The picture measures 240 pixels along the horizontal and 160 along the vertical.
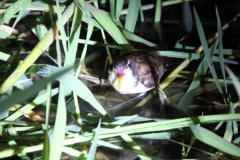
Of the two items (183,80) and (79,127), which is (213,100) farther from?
(79,127)

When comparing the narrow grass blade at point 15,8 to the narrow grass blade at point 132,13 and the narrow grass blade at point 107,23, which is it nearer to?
the narrow grass blade at point 107,23

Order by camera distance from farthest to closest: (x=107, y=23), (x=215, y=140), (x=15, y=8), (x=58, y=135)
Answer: (x=107, y=23) → (x=15, y=8) → (x=215, y=140) → (x=58, y=135)

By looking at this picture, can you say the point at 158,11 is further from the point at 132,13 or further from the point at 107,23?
the point at 107,23

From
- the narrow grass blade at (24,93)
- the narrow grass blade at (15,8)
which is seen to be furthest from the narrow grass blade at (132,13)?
the narrow grass blade at (24,93)

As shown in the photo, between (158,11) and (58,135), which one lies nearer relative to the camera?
(58,135)

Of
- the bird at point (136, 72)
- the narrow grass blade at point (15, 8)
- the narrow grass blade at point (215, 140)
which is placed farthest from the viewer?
the bird at point (136, 72)

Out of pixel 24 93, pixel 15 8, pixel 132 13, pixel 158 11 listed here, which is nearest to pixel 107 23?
pixel 132 13

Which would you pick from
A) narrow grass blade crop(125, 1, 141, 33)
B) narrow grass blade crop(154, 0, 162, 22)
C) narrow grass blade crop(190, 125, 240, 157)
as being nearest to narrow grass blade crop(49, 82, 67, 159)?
narrow grass blade crop(190, 125, 240, 157)

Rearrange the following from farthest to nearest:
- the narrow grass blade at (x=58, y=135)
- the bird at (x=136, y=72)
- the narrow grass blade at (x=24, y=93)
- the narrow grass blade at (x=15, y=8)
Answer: the bird at (x=136, y=72) < the narrow grass blade at (x=15, y=8) < the narrow grass blade at (x=58, y=135) < the narrow grass blade at (x=24, y=93)

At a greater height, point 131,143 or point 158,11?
point 158,11
